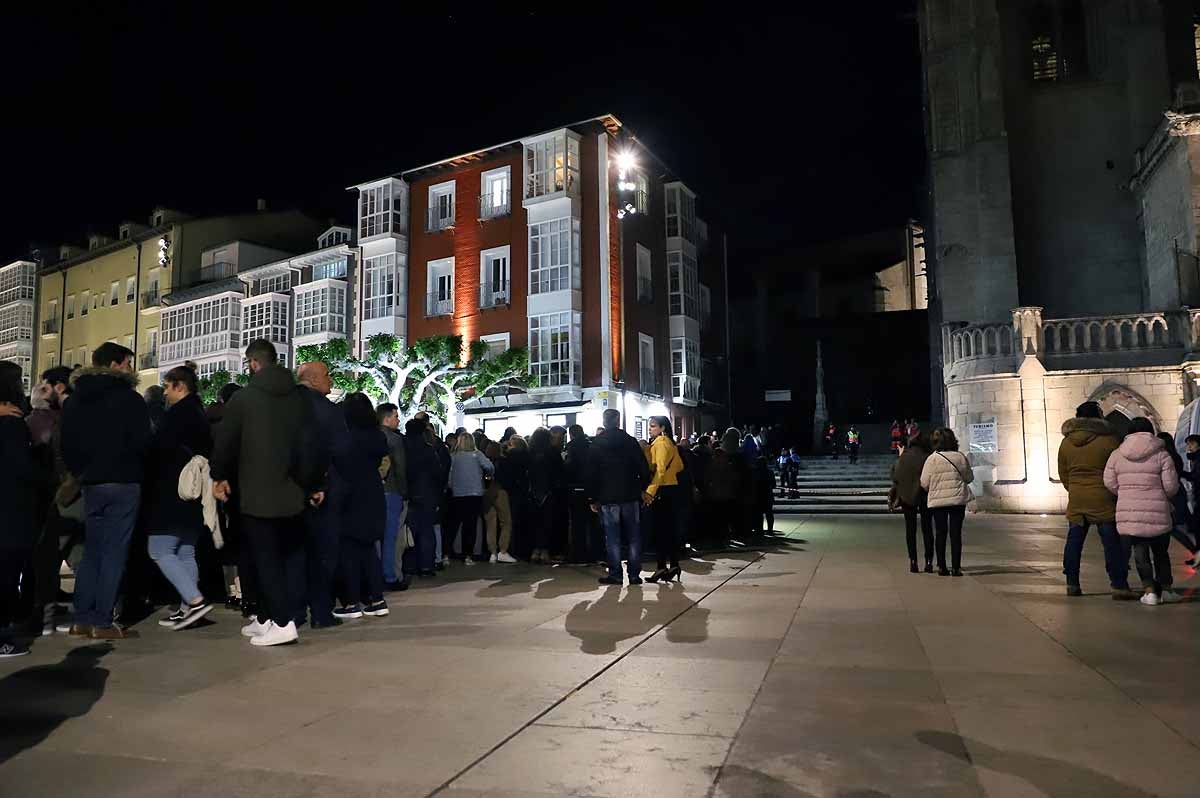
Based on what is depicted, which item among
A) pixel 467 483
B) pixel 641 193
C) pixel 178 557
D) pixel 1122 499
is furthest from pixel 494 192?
pixel 1122 499

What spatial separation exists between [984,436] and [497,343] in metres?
16.8

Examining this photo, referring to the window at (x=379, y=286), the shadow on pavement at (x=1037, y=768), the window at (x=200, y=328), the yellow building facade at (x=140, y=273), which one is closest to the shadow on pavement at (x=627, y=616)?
the shadow on pavement at (x=1037, y=768)

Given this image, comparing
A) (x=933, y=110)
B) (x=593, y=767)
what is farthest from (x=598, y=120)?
(x=593, y=767)

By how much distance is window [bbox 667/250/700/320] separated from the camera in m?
34.0

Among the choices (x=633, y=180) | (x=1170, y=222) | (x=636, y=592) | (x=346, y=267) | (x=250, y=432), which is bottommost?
(x=636, y=592)

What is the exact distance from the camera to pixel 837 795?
302 centimetres

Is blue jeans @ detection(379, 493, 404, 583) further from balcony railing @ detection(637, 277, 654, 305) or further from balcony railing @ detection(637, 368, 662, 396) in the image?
balcony railing @ detection(637, 277, 654, 305)

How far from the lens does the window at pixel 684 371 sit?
110 ft

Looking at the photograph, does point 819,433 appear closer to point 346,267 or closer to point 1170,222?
point 1170,222

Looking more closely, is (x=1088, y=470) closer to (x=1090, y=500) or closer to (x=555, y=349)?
(x=1090, y=500)

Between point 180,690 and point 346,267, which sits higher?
point 346,267

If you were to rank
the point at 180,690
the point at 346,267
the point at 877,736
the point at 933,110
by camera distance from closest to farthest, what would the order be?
the point at 877,736, the point at 180,690, the point at 933,110, the point at 346,267

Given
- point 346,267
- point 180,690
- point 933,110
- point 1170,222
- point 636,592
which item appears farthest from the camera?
point 346,267

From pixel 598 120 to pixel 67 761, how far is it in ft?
91.9
